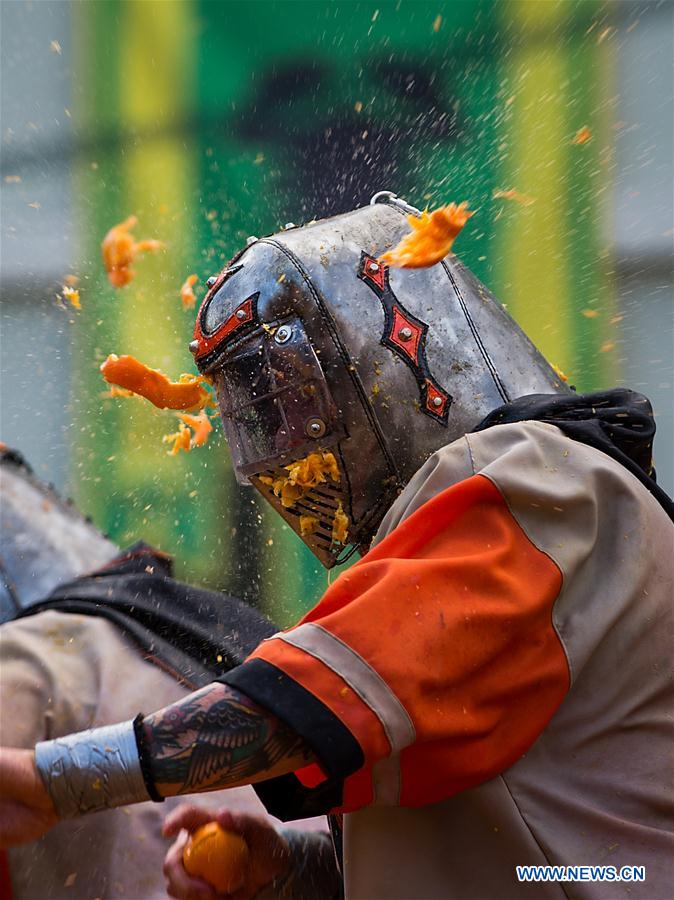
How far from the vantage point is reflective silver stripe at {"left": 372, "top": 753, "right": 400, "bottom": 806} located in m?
1.54

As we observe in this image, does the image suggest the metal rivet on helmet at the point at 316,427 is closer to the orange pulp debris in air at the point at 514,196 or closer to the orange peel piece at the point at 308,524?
the orange peel piece at the point at 308,524

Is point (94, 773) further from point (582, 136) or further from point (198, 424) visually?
point (582, 136)

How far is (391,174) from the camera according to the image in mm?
5566

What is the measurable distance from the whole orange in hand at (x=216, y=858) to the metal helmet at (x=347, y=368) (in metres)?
0.77

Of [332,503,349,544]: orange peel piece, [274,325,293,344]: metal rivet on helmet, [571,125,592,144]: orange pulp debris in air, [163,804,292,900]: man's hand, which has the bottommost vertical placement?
[163,804,292,900]: man's hand

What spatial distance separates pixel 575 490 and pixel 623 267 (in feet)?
13.4

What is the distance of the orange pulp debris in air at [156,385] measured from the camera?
2.82 m

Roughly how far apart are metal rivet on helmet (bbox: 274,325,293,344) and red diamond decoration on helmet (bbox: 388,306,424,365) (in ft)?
0.83

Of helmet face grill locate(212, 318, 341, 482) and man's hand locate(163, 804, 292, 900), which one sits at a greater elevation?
helmet face grill locate(212, 318, 341, 482)

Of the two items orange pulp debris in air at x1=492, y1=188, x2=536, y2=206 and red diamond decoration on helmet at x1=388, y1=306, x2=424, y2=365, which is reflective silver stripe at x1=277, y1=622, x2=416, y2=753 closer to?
red diamond decoration on helmet at x1=388, y1=306, x2=424, y2=365

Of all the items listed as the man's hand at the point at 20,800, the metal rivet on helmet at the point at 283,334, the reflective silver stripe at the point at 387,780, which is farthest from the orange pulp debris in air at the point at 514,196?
the man's hand at the point at 20,800

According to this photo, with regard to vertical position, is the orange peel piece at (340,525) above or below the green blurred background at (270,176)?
below

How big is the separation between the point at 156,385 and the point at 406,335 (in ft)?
2.83

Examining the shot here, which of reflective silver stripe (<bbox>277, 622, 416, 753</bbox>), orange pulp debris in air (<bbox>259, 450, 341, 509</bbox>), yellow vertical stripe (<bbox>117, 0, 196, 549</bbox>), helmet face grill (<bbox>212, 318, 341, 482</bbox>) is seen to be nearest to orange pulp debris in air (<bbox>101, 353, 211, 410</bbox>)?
helmet face grill (<bbox>212, 318, 341, 482</bbox>)
